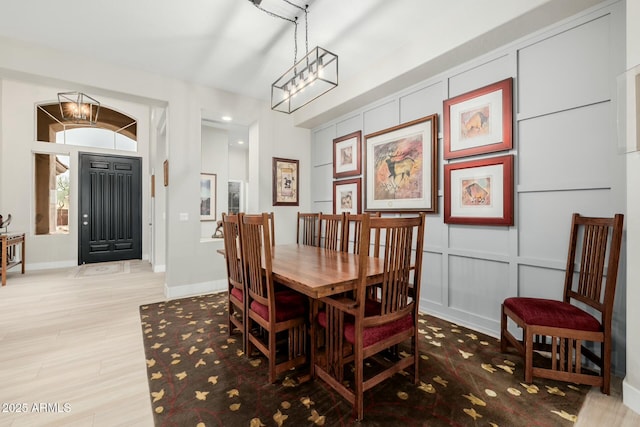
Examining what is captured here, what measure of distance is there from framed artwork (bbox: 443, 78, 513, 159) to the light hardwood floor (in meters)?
1.99

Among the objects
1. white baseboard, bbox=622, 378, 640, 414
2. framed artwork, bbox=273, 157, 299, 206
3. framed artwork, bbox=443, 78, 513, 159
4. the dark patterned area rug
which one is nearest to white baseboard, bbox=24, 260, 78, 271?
framed artwork, bbox=273, 157, 299, 206

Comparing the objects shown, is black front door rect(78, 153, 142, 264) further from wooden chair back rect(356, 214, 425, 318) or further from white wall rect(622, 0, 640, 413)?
white wall rect(622, 0, 640, 413)

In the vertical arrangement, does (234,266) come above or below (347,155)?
below

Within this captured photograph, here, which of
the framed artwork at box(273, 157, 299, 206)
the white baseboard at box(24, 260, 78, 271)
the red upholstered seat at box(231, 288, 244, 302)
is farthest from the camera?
the white baseboard at box(24, 260, 78, 271)

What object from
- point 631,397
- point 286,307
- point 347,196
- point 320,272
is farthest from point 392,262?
point 347,196

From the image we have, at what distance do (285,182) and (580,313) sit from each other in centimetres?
385

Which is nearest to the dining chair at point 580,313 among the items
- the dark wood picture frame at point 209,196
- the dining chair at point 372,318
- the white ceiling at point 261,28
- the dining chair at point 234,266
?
the dining chair at point 372,318

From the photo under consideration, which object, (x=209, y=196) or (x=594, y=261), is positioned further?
(x=209, y=196)

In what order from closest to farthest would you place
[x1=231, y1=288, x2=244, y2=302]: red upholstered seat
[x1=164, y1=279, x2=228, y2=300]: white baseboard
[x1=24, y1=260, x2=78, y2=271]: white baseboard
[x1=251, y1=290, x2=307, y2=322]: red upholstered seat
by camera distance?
1. [x1=251, y1=290, x2=307, y2=322]: red upholstered seat
2. [x1=231, y1=288, x2=244, y2=302]: red upholstered seat
3. [x1=164, y1=279, x2=228, y2=300]: white baseboard
4. [x1=24, y1=260, x2=78, y2=271]: white baseboard

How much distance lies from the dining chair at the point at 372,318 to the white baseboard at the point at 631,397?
1190 millimetres

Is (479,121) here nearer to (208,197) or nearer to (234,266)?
(234,266)

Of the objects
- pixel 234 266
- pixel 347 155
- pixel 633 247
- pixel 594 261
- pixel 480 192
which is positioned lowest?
pixel 234 266

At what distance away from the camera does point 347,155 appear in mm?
4090

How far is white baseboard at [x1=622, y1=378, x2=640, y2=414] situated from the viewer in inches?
61.1
